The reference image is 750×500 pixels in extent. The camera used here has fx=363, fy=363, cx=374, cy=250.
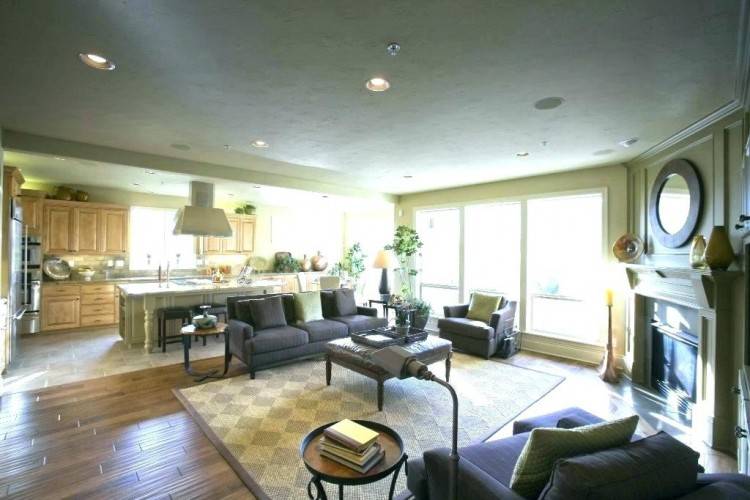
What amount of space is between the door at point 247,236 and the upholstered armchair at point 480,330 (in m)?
5.34

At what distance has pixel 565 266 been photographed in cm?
547

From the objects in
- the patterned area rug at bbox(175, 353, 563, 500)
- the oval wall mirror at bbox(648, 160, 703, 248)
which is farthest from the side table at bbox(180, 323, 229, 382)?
the oval wall mirror at bbox(648, 160, 703, 248)

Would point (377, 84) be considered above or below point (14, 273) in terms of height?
above

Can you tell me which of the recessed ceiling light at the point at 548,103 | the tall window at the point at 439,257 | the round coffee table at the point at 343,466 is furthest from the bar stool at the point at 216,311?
the recessed ceiling light at the point at 548,103

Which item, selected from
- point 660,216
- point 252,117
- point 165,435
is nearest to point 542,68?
point 252,117

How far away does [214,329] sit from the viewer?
4.33m

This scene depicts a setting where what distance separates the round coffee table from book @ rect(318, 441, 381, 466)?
0.13 feet

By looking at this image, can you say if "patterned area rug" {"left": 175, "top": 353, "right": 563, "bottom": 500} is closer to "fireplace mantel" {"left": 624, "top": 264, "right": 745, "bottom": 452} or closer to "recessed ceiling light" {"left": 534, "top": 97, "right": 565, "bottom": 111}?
"fireplace mantel" {"left": 624, "top": 264, "right": 745, "bottom": 452}

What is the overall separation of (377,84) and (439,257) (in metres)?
4.95

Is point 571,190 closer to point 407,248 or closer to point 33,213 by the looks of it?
point 407,248

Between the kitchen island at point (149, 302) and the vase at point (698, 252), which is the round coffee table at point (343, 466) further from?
the kitchen island at point (149, 302)

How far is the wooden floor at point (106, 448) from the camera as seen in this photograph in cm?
229

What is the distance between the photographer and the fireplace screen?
3.48 m

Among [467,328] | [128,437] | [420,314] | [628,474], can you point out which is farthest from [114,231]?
[628,474]
